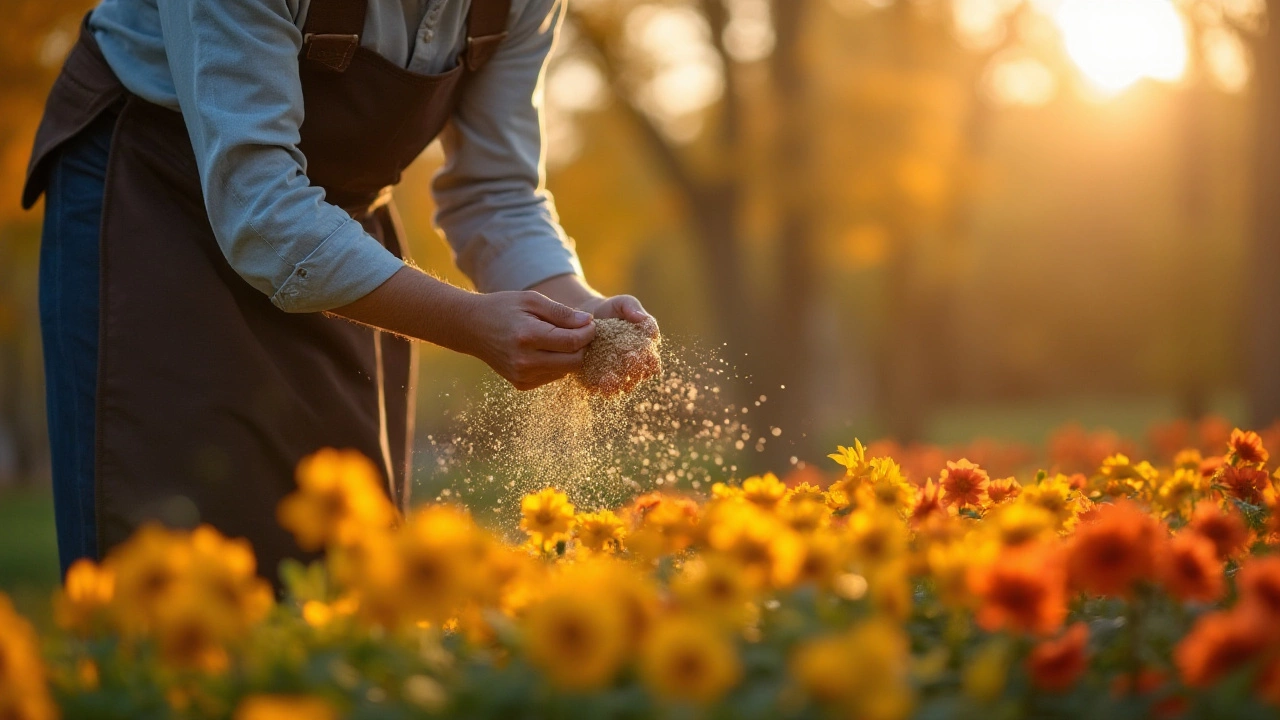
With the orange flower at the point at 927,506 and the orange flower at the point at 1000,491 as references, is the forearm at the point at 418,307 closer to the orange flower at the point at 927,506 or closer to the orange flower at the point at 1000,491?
the orange flower at the point at 927,506

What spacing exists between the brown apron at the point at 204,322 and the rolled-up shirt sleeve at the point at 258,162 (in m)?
0.17

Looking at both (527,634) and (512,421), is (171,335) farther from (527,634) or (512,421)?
(527,634)

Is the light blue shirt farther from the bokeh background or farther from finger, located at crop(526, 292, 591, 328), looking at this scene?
the bokeh background

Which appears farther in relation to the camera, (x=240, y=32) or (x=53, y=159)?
(x=53, y=159)

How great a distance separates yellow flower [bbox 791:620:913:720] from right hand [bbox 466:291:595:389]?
1.16 metres

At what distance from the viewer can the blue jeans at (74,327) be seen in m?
2.13

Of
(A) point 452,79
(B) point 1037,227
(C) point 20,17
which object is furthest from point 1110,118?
(A) point 452,79

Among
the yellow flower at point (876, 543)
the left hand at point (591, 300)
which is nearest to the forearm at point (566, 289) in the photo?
the left hand at point (591, 300)

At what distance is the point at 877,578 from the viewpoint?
1123 millimetres

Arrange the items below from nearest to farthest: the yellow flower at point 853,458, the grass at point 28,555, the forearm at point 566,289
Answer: the yellow flower at point 853,458, the forearm at point 566,289, the grass at point 28,555

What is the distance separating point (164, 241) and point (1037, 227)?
2924 cm

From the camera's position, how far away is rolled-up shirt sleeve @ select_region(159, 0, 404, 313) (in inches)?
76.7

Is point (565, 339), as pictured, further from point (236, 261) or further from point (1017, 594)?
point (1017, 594)

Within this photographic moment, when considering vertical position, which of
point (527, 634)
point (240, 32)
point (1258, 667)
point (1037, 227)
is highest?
point (1037, 227)
